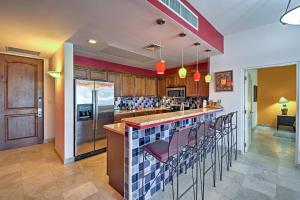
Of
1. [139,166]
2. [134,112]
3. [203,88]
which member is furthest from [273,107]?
[139,166]

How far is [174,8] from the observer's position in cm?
195

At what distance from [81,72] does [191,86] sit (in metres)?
3.34

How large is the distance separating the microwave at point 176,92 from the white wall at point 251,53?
1221 millimetres

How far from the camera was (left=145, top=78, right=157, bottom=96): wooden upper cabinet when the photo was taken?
5627 mm

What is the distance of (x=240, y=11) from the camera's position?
256 centimetres

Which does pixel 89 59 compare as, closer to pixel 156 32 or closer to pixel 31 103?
pixel 31 103

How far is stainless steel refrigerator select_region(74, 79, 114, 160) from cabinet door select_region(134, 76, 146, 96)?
1.56 m

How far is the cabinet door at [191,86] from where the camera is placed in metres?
4.76

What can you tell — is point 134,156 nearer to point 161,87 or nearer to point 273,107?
point 161,87

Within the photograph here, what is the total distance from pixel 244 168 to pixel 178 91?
303cm

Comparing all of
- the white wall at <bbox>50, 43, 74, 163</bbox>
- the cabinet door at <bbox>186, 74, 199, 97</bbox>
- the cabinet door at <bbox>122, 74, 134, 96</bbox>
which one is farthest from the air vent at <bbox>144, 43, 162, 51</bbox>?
the cabinet door at <bbox>186, 74, 199, 97</bbox>

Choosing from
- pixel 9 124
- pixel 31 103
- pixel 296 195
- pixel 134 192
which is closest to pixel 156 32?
pixel 134 192

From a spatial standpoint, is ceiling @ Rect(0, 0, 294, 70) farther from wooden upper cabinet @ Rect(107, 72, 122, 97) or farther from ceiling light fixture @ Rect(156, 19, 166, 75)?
wooden upper cabinet @ Rect(107, 72, 122, 97)

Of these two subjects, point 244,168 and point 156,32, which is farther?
point 244,168
